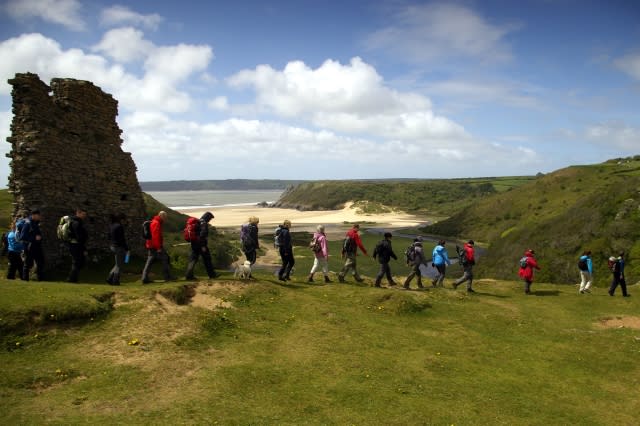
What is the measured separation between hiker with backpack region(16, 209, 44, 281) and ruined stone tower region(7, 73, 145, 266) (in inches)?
107

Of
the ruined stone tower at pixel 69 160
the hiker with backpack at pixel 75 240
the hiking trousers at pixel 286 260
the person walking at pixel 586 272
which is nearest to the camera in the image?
the hiker with backpack at pixel 75 240

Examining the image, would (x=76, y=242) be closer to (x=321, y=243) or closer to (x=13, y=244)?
(x=13, y=244)

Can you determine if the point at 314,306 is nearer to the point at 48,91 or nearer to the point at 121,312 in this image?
the point at 121,312

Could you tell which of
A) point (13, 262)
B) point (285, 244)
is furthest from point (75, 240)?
point (285, 244)

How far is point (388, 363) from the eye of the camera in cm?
1308

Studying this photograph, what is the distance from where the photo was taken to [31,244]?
16359mm

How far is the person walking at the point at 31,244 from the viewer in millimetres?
16234

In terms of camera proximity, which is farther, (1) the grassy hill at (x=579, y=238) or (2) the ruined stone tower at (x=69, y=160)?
(1) the grassy hill at (x=579, y=238)

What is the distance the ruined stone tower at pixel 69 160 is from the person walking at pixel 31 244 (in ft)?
8.84

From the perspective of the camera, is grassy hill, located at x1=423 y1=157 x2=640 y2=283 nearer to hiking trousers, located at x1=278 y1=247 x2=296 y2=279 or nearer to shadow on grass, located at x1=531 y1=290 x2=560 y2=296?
shadow on grass, located at x1=531 y1=290 x2=560 y2=296

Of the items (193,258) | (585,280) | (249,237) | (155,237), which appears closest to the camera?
(155,237)

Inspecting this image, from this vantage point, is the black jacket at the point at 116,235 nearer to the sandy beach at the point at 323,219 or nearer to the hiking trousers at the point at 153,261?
the hiking trousers at the point at 153,261

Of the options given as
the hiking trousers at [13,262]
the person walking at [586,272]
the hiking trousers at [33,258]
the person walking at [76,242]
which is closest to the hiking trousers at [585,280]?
the person walking at [586,272]

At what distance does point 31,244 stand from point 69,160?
21.4 ft
